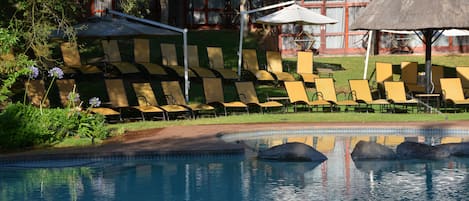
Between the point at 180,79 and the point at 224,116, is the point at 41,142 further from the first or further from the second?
the point at 180,79

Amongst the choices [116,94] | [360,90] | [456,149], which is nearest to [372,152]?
[456,149]

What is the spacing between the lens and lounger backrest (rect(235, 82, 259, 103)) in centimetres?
2208

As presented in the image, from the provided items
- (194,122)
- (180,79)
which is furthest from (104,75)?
(194,122)

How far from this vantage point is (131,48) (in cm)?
3005

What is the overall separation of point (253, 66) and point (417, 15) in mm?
5484

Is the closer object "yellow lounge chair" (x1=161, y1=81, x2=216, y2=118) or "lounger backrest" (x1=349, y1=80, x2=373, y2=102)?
"yellow lounge chair" (x1=161, y1=81, x2=216, y2=118)

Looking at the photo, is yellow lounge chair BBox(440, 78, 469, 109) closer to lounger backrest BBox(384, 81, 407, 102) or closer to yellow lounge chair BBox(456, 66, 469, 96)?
lounger backrest BBox(384, 81, 407, 102)

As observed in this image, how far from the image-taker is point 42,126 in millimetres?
16719

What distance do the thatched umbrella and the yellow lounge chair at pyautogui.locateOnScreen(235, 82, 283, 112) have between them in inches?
122

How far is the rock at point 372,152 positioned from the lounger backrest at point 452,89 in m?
7.10

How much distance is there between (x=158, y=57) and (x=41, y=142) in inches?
469

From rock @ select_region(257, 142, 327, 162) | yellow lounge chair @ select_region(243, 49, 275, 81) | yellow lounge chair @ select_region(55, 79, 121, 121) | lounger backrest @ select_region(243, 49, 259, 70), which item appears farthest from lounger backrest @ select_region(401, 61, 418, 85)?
rock @ select_region(257, 142, 327, 162)

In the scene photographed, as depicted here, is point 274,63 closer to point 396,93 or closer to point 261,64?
point 261,64

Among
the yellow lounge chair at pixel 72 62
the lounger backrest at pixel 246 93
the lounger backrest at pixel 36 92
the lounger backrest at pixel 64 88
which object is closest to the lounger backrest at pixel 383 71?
the lounger backrest at pixel 246 93
